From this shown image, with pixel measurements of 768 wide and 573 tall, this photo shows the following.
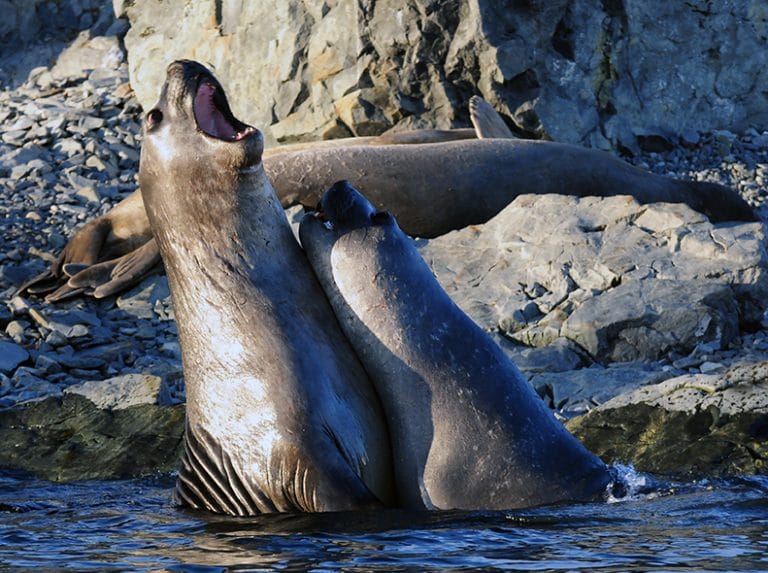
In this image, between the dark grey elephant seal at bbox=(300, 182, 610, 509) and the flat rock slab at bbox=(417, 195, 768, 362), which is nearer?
the dark grey elephant seal at bbox=(300, 182, 610, 509)

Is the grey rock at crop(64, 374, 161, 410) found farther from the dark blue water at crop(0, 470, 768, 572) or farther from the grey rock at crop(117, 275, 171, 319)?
the dark blue water at crop(0, 470, 768, 572)

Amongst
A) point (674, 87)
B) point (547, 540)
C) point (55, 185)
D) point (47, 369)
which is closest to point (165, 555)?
point (547, 540)

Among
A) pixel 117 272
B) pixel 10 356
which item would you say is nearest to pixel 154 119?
pixel 10 356

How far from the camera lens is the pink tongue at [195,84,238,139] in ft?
21.2

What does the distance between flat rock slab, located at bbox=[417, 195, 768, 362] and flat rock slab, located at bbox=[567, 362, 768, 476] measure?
98 cm

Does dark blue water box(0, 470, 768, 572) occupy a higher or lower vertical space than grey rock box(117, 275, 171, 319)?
lower

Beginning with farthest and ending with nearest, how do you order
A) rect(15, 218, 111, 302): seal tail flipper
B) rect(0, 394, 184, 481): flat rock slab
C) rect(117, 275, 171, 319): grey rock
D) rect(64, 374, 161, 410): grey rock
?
rect(15, 218, 111, 302): seal tail flipper
rect(117, 275, 171, 319): grey rock
rect(64, 374, 161, 410): grey rock
rect(0, 394, 184, 481): flat rock slab

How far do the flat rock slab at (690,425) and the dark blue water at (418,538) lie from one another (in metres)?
0.75

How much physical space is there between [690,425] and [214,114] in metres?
3.08

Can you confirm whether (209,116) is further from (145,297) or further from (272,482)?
(145,297)

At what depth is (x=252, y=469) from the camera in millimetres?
6039

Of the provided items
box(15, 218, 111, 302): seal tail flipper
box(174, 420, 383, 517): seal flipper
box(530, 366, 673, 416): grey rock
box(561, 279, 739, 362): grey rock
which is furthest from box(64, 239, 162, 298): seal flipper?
box(174, 420, 383, 517): seal flipper

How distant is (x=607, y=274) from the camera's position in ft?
33.0

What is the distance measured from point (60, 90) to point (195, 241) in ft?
38.3
